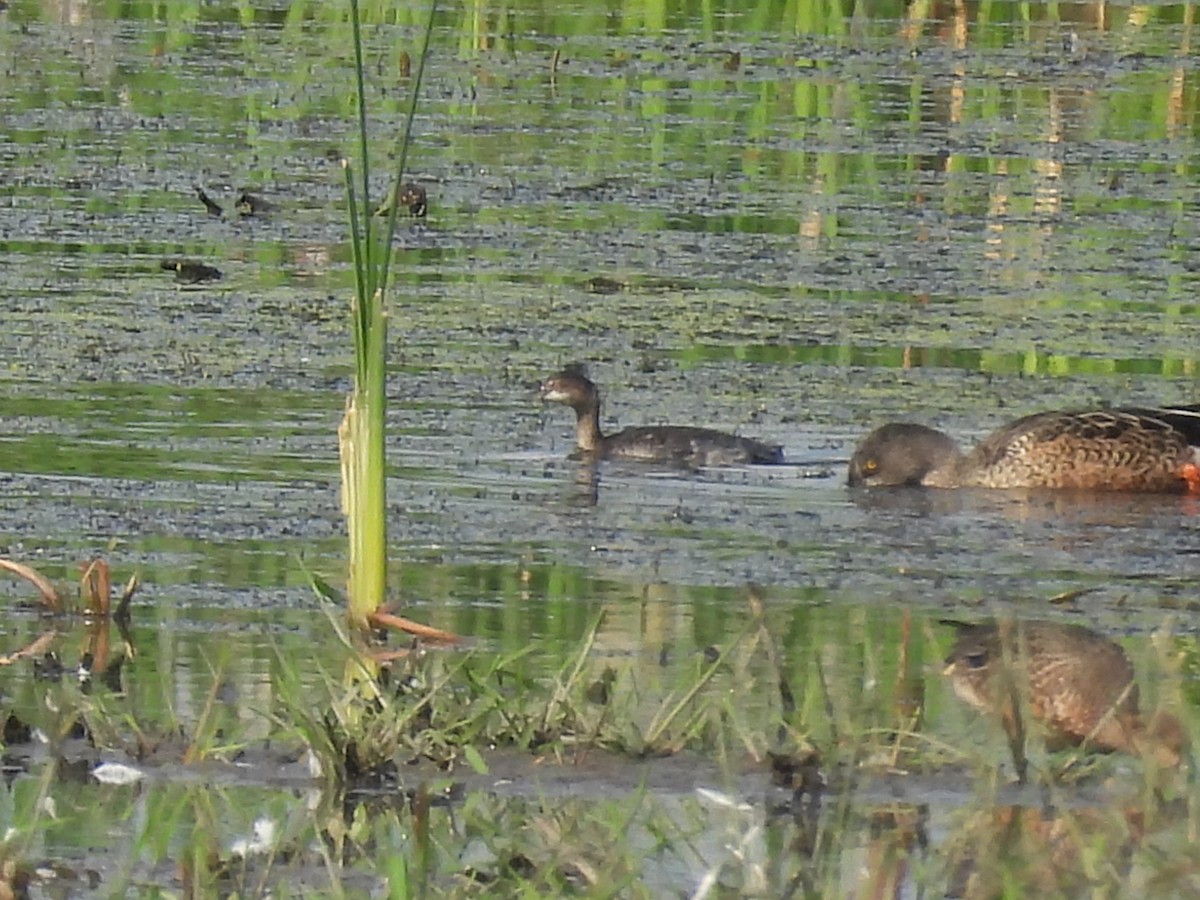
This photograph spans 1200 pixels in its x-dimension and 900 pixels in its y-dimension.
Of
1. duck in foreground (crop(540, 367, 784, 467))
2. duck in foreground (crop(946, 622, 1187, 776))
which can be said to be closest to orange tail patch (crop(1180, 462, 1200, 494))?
duck in foreground (crop(540, 367, 784, 467))

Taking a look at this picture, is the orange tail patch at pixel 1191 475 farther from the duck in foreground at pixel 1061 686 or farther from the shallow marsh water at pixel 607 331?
the duck in foreground at pixel 1061 686

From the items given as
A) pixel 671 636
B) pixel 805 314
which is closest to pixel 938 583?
pixel 671 636

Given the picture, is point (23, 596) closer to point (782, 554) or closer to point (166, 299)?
point (782, 554)

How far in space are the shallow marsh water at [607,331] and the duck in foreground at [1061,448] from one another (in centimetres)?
11

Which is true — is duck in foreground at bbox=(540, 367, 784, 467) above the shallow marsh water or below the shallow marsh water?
below

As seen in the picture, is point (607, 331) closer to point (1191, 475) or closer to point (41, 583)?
point (1191, 475)

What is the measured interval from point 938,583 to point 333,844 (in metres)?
2.80

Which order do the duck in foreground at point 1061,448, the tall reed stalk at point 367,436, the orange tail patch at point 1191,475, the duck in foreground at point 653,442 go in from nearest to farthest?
the tall reed stalk at point 367,436 → the duck in foreground at point 653,442 → the duck in foreground at point 1061,448 → the orange tail patch at point 1191,475

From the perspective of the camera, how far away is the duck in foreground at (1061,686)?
17.7 ft

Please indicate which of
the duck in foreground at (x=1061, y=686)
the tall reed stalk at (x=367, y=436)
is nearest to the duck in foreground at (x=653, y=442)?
the duck in foreground at (x=1061, y=686)

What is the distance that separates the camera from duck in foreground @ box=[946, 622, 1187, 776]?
17.7ft

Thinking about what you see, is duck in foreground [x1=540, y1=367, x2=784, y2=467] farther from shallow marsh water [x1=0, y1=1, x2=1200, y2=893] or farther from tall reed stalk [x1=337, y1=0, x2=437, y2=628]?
tall reed stalk [x1=337, y1=0, x2=437, y2=628]

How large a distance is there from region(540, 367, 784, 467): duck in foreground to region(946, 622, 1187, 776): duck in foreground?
2.08 meters

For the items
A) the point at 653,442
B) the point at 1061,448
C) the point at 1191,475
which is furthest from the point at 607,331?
the point at 1191,475
